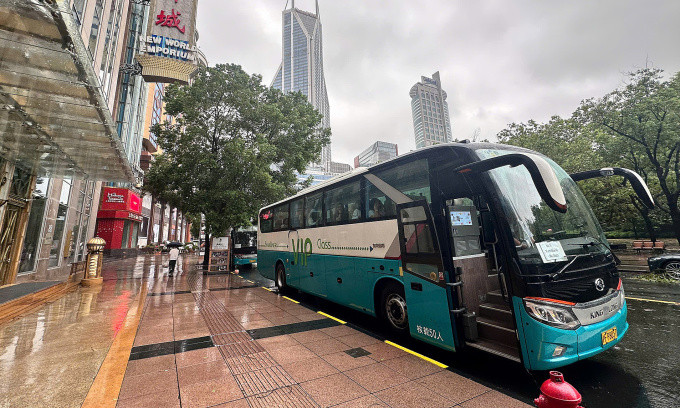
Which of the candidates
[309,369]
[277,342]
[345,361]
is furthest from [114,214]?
[345,361]

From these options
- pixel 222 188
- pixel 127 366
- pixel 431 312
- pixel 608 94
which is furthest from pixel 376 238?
pixel 608 94

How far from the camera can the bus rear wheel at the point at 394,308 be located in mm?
5051

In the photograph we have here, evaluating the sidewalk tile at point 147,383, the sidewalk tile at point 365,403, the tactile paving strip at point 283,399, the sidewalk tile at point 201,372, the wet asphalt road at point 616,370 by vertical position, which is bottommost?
the wet asphalt road at point 616,370

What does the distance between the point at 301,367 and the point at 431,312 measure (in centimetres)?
207

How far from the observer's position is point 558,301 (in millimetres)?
3254

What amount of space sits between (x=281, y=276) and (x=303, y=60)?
610ft

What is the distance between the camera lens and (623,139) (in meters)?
15.9

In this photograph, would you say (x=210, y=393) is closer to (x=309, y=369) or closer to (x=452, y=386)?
(x=309, y=369)

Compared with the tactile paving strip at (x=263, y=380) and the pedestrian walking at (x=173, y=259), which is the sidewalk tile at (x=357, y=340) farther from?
the pedestrian walking at (x=173, y=259)

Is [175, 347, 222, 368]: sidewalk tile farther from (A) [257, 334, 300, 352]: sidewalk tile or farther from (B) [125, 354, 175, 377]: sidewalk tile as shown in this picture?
(A) [257, 334, 300, 352]: sidewalk tile

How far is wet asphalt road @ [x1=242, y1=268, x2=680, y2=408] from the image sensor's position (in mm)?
3184

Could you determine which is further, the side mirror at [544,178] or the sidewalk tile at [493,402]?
the sidewalk tile at [493,402]

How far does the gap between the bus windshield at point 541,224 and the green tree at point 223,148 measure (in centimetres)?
1270

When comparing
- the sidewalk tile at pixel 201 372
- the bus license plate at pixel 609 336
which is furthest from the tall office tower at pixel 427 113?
the sidewalk tile at pixel 201 372
